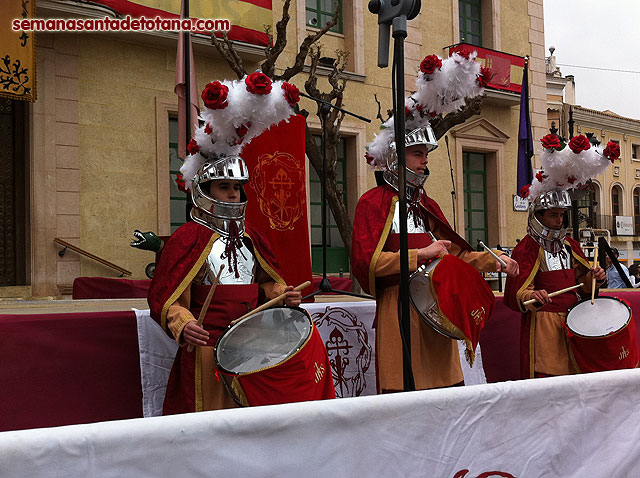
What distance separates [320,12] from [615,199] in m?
26.4

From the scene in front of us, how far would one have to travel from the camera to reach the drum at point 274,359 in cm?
222

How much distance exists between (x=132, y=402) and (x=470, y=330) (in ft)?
5.87

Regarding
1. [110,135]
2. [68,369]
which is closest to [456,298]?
[68,369]

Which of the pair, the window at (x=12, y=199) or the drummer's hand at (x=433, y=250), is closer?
the drummer's hand at (x=433, y=250)

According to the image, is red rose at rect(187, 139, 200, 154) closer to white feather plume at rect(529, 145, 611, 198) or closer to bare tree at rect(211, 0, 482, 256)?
white feather plume at rect(529, 145, 611, 198)

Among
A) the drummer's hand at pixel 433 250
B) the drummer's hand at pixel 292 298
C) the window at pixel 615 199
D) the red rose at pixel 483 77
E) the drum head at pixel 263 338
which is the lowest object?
the drum head at pixel 263 338

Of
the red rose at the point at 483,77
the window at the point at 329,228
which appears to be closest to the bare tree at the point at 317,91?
the window at the point at 329,228

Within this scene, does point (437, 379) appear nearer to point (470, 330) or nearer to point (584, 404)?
point (470, 330)

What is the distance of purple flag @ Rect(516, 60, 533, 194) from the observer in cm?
1150

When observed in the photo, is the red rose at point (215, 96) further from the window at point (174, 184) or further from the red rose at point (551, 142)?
the window at point (174, 184)

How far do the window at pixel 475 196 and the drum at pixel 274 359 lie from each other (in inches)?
470

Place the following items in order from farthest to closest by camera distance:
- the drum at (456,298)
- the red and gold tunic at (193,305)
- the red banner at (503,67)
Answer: the red banner at (503,67), the drum at (456,298), the red and gold tunic at (193,305)

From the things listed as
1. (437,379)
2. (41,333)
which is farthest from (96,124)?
(437,379)

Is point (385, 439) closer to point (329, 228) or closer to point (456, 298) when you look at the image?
point (456, 298)
